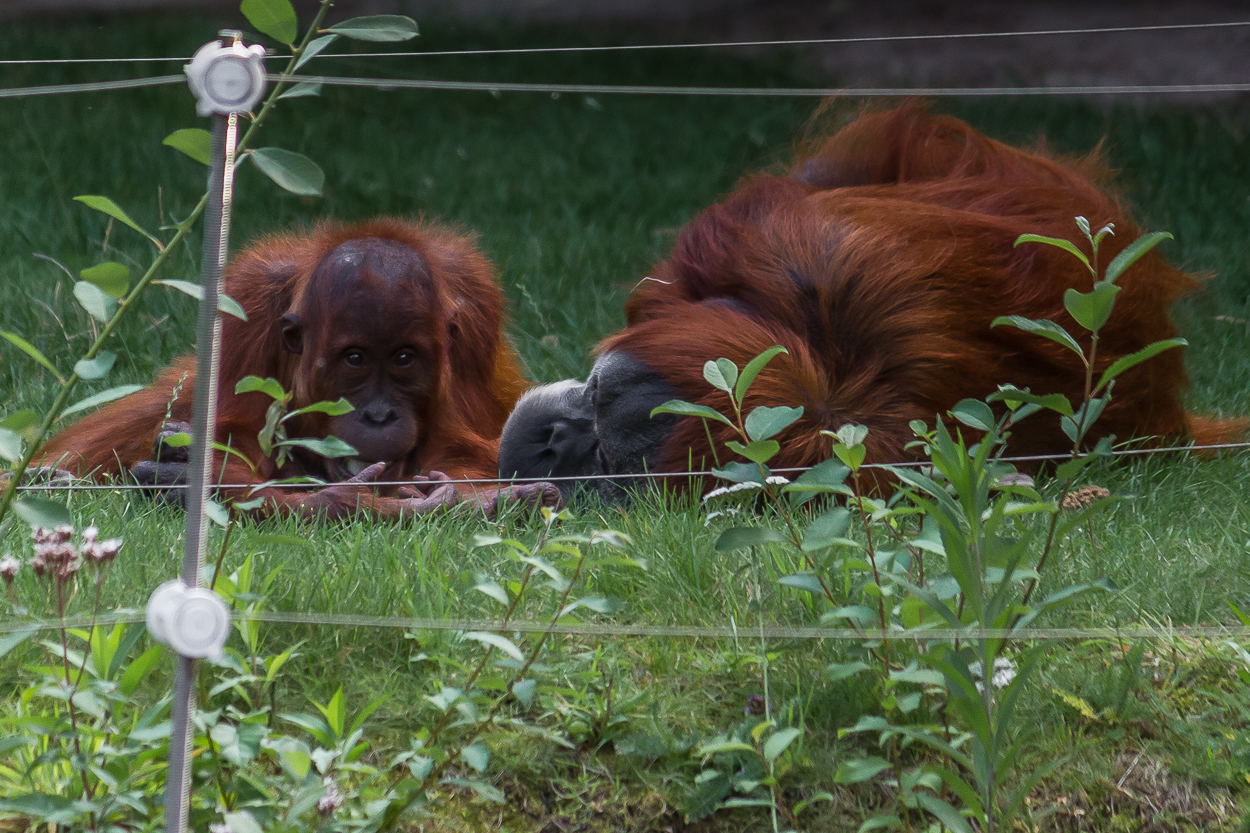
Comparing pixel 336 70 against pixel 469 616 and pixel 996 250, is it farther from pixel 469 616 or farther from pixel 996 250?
pixel 469 616

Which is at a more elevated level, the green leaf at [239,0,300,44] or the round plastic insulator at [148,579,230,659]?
the green leaf at [239,0,300,44]

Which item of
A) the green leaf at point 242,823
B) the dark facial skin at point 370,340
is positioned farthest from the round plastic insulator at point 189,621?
the dark facial skin at point 370,340

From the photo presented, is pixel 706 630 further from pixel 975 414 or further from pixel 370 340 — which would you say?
pixel 370 340

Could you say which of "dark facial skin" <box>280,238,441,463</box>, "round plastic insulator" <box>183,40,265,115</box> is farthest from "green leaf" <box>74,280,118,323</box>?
"dark facial skin" <box>280,238,441,463</box>

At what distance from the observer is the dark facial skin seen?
2719 mm

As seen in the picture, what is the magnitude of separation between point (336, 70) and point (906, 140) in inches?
191

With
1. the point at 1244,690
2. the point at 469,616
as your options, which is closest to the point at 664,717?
the point at 469,616

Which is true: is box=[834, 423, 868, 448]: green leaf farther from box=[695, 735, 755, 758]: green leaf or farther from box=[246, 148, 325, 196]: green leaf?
box=[246, 148, 325, 196]: green leaf

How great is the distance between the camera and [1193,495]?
260cm

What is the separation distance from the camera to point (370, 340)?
274 centimetres

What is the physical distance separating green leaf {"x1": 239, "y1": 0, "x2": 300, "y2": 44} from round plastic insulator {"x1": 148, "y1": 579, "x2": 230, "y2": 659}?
1.89 ft

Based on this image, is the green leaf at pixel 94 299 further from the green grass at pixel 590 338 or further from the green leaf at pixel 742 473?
the green leaf at pixel 742 473

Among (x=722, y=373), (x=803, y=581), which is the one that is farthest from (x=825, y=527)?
(x=722, y=373)

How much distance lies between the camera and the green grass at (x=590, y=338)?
66.5 inches
